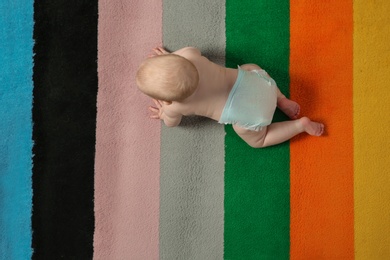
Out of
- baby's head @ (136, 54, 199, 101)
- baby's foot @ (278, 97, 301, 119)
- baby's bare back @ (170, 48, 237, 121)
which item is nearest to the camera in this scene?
baby's head @ (136, 54, 199, 101)

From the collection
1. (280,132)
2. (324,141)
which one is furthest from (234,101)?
(324,141)

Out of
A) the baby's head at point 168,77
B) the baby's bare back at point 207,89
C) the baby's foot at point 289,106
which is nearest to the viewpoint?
the baby's head at point 168,77

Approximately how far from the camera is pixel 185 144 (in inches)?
45.6

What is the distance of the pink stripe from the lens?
1.17m

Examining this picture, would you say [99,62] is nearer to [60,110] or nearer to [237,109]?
[60,110]

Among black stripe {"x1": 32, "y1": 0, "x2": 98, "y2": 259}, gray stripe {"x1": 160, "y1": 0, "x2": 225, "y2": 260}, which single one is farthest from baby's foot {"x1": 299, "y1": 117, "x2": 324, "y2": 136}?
black stripe {"x1": 32, "y1": 0, "x2": 98, "y2": 259}

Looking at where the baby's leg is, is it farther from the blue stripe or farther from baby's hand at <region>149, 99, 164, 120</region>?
the blue stripe

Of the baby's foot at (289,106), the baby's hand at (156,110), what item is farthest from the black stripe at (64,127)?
the baby's foot at (289,106)

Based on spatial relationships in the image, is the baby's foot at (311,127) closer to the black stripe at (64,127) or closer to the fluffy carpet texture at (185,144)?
the fluffy carpet texture at (185,144)

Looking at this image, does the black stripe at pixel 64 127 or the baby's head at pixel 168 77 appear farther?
the black stripe at pixel 64 127

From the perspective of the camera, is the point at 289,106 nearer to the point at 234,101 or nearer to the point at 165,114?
the point at 234,101

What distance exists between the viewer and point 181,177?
1156 millimetres

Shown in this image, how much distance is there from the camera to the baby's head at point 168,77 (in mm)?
873

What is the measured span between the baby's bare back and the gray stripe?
13cm
